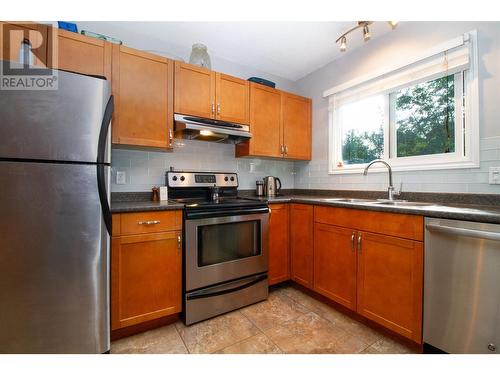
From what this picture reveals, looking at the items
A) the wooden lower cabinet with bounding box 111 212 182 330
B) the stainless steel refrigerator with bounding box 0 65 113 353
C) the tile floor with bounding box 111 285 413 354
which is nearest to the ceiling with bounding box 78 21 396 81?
the stainless steel refrigerator with bounding box 0 65 113 353

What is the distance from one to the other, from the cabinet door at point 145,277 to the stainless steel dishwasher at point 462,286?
1.63m

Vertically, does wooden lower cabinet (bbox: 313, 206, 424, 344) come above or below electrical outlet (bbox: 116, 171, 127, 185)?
below

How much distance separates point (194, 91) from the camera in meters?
2.08

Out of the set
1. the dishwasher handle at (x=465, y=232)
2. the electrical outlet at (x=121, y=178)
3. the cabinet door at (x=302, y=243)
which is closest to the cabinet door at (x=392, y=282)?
the dishwasher handle at (x=465, y=232)

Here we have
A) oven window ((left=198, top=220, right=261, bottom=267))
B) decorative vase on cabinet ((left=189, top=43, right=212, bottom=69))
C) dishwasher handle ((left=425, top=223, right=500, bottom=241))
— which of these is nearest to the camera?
dishwasher handle ((left=425, top=223, right=500, bottom=241))

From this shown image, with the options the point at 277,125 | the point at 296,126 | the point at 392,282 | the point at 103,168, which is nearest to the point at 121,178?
the point at 103,168

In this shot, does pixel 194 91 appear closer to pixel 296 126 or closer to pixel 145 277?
pixel 296 126

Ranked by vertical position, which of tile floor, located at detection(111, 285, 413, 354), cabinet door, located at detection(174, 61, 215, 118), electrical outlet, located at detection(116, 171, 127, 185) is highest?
cabinet door, located at detection(174, 61, 215, 118)

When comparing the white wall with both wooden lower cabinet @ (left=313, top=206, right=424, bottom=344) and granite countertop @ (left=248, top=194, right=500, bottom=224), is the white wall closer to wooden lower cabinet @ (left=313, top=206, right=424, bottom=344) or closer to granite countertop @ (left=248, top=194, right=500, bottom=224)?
granite countertop @ (left=248, top=194, right=500, bottom=224)

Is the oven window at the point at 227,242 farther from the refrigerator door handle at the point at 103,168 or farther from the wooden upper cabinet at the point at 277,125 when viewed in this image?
the wooden upper cabinet at the point at 277,125

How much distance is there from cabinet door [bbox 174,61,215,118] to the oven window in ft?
3.49

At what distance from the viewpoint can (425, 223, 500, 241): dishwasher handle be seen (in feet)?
3.57

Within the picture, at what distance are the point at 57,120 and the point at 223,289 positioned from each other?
1.56 metres

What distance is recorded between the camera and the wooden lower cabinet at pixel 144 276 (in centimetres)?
152
